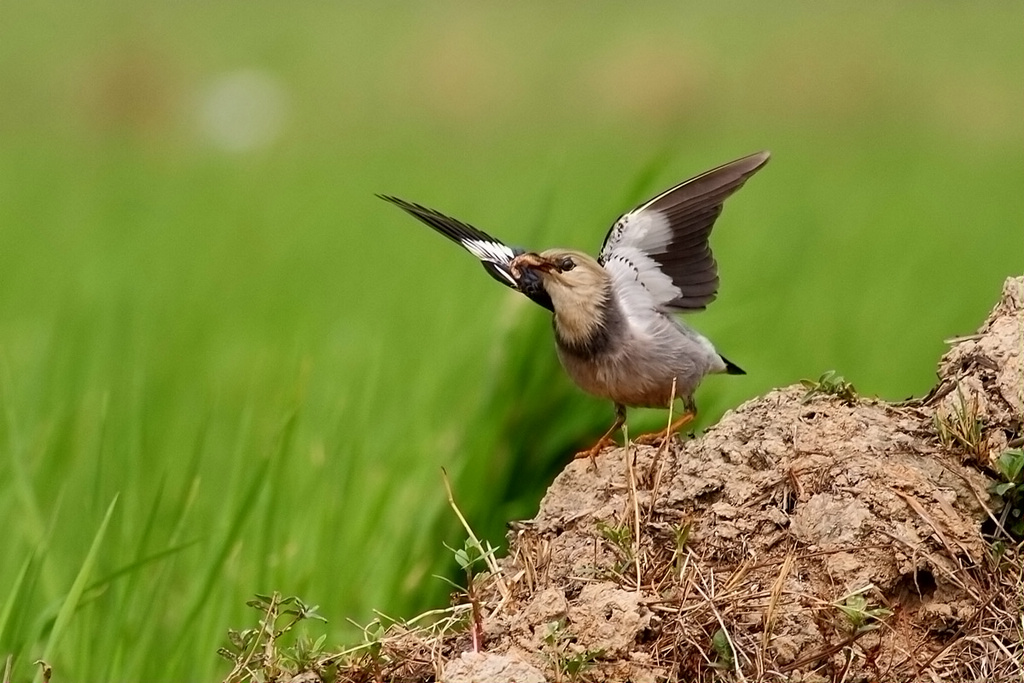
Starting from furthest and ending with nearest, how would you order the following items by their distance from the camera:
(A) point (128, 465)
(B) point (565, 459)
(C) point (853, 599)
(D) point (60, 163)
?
1. (D) point (60, 163)
2. (B) point (565, 459)
3. (A) point (128, 465)
4. (C) point (853, 599)

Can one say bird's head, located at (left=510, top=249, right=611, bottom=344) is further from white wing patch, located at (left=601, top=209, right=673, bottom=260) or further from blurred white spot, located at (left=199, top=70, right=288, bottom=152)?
blurred white spot, located at (left=199, top=70, right=288, bottom=152)

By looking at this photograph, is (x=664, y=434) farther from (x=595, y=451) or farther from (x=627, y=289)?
(x=627, y=289)

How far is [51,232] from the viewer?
52.2 feet

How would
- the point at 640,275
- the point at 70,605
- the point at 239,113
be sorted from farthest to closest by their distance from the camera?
the point at 239,113 → the point at 640,275 → the point at 70,605

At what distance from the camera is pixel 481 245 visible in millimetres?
4098

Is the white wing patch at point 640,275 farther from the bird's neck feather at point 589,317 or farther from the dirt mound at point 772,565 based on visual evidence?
the dirt mound at point 772,565

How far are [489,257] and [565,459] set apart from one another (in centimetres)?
179

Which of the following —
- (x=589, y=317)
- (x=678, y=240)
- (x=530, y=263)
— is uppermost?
(x=678, y=240)

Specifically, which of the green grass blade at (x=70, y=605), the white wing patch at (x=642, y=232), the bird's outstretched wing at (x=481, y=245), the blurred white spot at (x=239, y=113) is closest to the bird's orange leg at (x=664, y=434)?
the white wing patch at (x=642, y=232)

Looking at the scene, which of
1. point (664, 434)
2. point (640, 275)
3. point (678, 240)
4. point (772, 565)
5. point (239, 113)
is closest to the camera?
point (772, 565)

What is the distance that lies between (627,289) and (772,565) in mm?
1480

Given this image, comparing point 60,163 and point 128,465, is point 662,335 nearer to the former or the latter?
point 128,465

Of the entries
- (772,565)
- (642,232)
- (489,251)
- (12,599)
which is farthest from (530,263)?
(12,599)

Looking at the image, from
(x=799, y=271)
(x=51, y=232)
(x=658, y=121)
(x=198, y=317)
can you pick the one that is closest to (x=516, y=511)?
(x=198, y=317)
